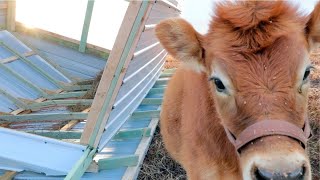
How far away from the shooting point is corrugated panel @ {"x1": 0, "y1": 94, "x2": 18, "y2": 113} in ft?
17.6

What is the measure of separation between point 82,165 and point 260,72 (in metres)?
1.61

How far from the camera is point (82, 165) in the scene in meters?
3.22

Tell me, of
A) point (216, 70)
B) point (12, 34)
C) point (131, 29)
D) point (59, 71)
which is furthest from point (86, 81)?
point (216, 70)

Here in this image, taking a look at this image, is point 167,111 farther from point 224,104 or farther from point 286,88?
point 286,88

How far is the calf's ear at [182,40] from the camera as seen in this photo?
2691mm

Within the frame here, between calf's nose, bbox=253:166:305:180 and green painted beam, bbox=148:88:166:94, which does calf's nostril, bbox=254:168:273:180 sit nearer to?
calf's nose, bbox=253:166:305:180

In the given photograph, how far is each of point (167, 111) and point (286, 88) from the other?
2.13 metres

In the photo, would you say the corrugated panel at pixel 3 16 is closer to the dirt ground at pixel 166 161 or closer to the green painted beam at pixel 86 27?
the green painted beam at pixel 86 27

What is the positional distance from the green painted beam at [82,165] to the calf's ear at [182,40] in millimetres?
1090

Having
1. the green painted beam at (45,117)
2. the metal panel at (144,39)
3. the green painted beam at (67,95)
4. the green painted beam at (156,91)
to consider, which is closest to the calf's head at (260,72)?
the metal panel at (144,39)

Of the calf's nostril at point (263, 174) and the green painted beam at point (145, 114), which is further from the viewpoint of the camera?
the green painted beam at point (145, 114)

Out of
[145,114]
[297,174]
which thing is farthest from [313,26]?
[145,114]

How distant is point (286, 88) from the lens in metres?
2.21

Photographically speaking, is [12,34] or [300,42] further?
[12,34]
